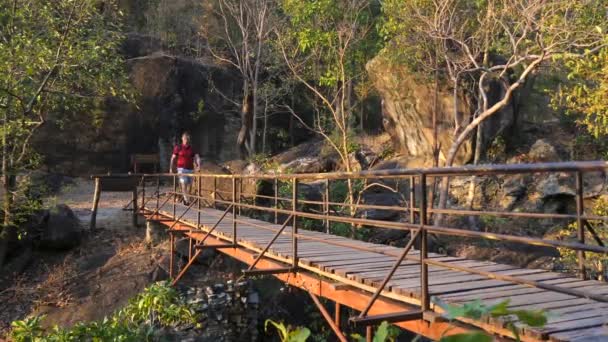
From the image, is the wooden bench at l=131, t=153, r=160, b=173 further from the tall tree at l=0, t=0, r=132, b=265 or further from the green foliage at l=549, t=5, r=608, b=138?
the green foliage at l=549, t=5, r=608, b=138

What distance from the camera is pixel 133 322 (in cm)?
859

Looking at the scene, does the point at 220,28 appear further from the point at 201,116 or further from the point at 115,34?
the point at 115,34

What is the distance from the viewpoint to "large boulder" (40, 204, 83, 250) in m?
11.5

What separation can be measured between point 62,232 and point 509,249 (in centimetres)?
965

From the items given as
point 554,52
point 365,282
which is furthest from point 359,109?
point 365,282

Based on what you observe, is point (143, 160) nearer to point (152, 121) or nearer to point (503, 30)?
point (152, 121)

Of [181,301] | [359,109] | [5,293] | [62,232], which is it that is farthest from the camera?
[359,109]

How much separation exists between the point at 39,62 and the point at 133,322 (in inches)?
185

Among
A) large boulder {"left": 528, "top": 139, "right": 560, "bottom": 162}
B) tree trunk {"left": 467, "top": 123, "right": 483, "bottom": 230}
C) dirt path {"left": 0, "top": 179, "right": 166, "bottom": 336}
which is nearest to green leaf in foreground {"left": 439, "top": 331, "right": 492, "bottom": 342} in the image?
dirt path {"left": 0, "top": 179, "right": 166, "bottom": 336}

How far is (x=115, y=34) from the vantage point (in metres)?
10.4

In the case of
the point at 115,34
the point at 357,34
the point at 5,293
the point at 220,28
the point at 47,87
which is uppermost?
the point at 220,28

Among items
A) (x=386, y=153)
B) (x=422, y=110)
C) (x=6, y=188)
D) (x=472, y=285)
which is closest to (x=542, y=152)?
(x=422, y=110)

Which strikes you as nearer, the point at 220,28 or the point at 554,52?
the point at 554,52

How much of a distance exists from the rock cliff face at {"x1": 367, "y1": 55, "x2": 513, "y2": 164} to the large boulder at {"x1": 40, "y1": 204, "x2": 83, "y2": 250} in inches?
360
